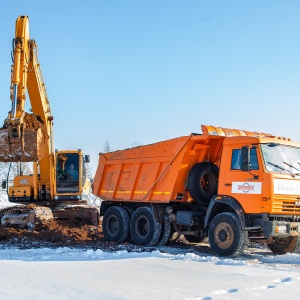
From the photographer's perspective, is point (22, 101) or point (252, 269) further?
point (22, 101)

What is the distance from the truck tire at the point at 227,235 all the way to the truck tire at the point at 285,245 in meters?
1.74

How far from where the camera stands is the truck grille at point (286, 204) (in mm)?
10711

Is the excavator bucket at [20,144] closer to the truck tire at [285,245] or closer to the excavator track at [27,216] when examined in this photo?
the excavator track at [27,216]

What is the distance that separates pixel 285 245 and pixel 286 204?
177 centimetres

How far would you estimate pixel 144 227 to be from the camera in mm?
14000

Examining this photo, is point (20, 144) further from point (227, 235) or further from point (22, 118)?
point (227, 235)

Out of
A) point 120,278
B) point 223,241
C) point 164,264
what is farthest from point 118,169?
point 120,278

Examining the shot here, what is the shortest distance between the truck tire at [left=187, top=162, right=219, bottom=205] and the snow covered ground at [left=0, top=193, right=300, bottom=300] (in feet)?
8.38

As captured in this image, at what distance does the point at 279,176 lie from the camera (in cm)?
1083

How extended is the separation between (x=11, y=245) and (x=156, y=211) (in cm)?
393

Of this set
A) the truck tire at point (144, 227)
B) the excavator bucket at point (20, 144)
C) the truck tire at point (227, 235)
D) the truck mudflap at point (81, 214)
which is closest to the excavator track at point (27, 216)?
the truck mudflap at point (81, 214)

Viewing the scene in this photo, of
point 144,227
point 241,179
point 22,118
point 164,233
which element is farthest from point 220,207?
point 22,118

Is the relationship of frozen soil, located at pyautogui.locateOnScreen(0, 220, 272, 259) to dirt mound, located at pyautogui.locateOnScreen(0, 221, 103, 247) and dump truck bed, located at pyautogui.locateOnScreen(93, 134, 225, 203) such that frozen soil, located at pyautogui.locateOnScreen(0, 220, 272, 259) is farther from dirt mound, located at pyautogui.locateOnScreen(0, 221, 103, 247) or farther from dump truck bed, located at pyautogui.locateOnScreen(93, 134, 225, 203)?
dump truck bed, located at pyautogui.locateOnScreen(93, 134, 225, 203)

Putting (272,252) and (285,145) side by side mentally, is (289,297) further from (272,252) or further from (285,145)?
(272,252)
